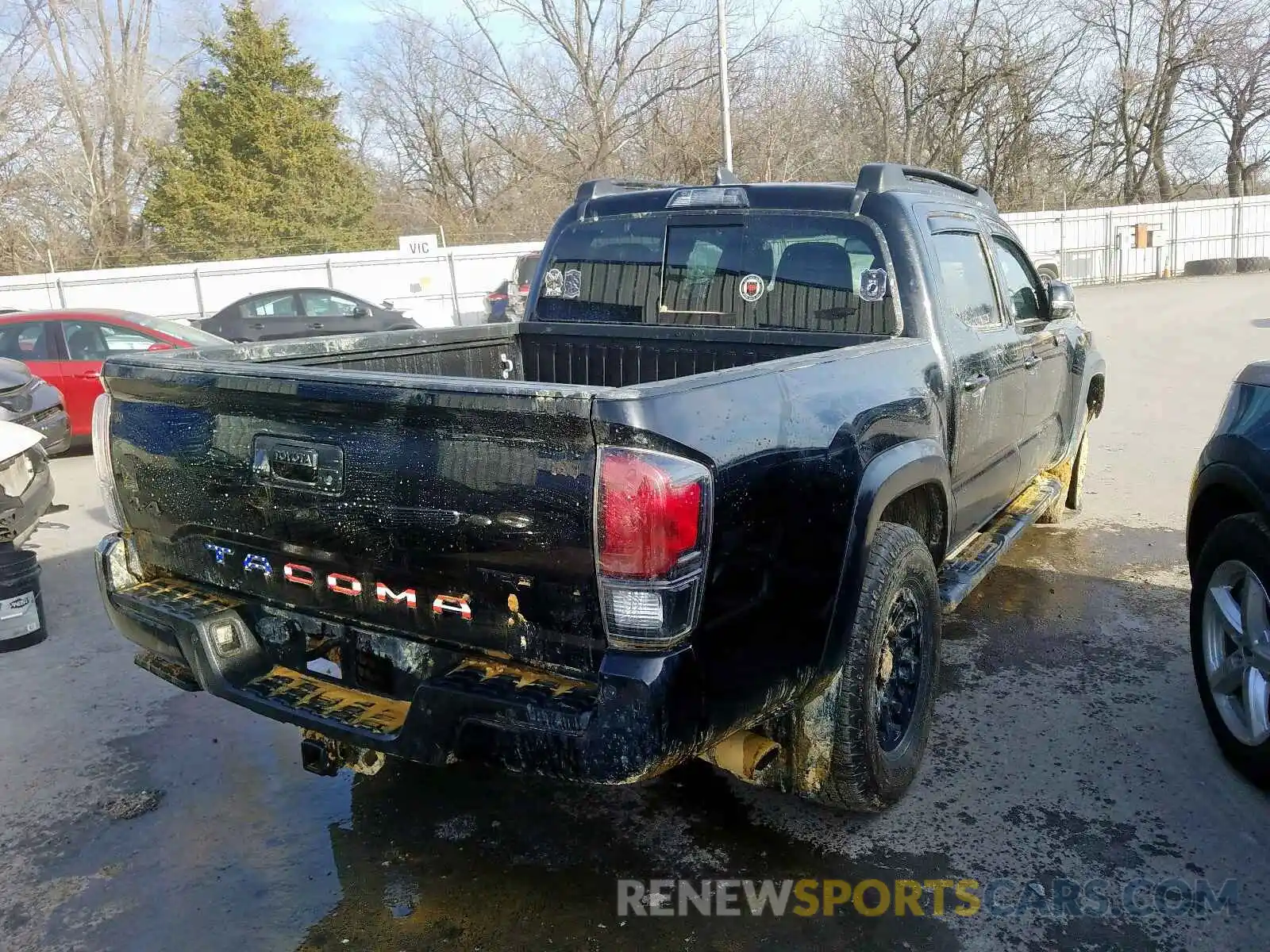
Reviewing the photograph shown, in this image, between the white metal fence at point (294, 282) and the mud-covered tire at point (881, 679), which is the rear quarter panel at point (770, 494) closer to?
the mud-covered tire at point (881, 679)

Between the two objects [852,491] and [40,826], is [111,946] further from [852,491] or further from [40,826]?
[852,491]

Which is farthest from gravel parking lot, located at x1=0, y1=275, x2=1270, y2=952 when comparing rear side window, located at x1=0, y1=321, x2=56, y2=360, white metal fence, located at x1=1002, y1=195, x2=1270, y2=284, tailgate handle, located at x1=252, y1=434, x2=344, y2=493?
white metal fence, located at x1=1002, y1=195, x2=1270, y2=284

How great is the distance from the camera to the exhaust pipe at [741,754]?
280 centimetres

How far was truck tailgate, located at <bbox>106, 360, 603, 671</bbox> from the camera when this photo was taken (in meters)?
2.32

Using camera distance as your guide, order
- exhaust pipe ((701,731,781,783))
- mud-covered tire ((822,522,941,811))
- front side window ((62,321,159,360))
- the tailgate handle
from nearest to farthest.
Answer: the tailgate handle < exhaust pipe ((701,731,781,783)) < mud-covered tire ((822,522,941,811)) < front side window ((62,321,159,360))

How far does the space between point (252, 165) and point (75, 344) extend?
1033 inches

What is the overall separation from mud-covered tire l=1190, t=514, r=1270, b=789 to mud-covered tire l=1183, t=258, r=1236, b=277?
1217 inches

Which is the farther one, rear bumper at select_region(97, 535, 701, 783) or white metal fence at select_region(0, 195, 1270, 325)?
white metal fence at select_region(0, 195, 1270, 325)

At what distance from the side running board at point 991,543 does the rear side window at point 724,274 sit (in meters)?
1.04

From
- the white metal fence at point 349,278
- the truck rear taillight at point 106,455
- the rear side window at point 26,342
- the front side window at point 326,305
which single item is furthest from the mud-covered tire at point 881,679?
the white metal fence at point 349,278

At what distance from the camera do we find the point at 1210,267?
30.1 metres

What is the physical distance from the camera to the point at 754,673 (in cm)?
255

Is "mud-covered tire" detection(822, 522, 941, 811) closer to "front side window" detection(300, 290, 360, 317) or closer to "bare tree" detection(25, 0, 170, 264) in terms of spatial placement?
"front side window" detection(300, 290, 360, 317)

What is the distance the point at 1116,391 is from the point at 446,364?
381 inches
